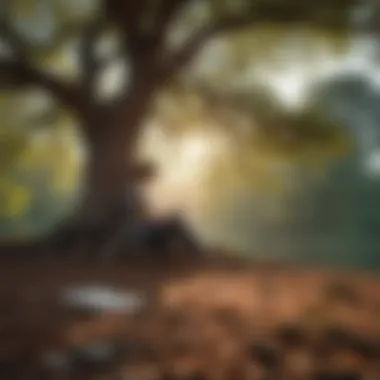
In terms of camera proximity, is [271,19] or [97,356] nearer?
[97,356]

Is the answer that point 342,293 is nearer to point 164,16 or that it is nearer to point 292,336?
point 292,336

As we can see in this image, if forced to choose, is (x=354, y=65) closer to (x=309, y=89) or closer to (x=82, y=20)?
(x=309, y=89)

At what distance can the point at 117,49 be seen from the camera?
4.28 ft

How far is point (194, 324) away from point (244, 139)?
0.34 meters

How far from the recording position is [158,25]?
51.5 inches

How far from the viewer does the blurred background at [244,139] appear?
1229 millimetres

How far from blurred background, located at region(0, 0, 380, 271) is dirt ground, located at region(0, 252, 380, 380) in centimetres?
6

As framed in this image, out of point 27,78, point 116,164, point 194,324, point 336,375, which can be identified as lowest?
point 336,375

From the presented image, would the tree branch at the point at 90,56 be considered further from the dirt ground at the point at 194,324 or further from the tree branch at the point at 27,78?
the dirt ground at the point at 194,324

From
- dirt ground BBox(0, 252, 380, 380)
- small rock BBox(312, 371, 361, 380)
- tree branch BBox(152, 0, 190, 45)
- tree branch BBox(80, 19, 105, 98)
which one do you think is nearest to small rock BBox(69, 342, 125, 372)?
dirt ground BBox(0, 252, 380, 380)

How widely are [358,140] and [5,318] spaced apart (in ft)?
2.24

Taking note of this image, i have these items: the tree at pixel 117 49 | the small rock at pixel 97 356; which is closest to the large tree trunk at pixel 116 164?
the tree at pixel 117 49

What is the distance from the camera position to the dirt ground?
116 centimetres

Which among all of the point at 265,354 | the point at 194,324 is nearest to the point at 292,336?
the point at 265,354
